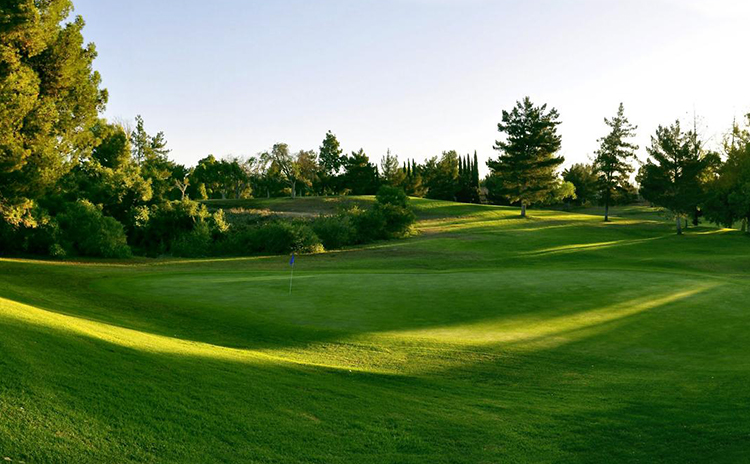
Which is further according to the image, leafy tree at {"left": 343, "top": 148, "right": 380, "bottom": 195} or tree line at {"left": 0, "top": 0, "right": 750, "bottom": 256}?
leafy tree at {"left": 343, "top": 148, "right": 380, "bottom": 195}

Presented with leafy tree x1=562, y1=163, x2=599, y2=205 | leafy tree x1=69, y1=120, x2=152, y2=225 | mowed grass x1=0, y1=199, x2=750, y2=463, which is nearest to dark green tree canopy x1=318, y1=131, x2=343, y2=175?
leafy tree x1=562, y1=163, x2=599, y2=205

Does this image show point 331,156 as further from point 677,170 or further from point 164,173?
point 677,170

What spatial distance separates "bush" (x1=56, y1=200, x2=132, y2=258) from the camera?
127ft

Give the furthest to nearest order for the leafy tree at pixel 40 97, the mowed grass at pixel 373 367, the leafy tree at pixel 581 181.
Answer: the leafy tree at pixel 581 181
the leafy tree at pixel 40 97
the mowed grass at pixel 373 367

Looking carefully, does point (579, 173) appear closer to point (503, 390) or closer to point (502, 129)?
point (502, 129)

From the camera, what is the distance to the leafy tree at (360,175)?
4134 inches

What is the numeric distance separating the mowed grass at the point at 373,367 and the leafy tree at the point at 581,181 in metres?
80.7

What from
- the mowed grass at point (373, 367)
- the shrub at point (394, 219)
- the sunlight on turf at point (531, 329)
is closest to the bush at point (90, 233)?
the mowed grass at point (373, 367)

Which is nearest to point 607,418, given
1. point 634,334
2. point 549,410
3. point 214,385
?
point 549,410

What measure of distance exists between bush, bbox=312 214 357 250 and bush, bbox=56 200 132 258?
15.2 m

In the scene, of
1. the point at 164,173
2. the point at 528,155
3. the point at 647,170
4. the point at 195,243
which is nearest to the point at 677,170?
the point at 647,170

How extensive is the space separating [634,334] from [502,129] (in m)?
63.0

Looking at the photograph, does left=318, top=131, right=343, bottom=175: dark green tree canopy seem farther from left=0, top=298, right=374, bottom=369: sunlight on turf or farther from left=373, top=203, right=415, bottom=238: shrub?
left=0, top=298, right=374, bottom=369: sunlight on turf

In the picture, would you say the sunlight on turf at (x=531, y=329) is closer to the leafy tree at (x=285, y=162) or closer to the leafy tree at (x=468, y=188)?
the leafy tree at (x=285, y=162)
